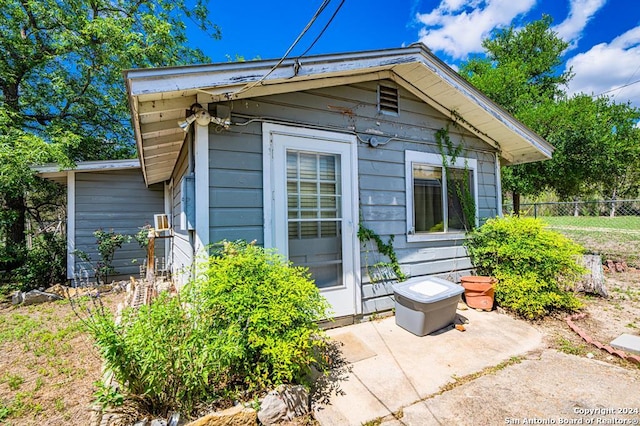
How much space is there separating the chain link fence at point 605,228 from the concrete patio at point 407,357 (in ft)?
15.6

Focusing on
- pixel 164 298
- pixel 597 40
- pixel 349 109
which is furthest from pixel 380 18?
pixel 597 40

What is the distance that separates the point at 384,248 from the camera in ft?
12.1

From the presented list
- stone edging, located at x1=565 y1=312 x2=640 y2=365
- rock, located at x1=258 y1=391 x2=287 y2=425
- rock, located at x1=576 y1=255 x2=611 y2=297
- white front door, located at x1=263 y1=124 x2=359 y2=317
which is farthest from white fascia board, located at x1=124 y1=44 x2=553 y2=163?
rock, located at x1=576 y1=255 x2=611 y2=297

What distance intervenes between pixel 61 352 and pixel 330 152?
151 inches

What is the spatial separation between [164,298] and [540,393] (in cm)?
301

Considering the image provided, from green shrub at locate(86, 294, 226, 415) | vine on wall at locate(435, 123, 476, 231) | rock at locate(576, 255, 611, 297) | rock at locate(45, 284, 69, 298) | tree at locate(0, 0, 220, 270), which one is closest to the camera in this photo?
green shrub at locate(86, 294, 226, 415)

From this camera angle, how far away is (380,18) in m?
3.32

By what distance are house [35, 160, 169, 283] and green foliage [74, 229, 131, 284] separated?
0.13m

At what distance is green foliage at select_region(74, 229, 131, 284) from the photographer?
20.5ft

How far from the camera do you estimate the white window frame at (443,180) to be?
3934mm

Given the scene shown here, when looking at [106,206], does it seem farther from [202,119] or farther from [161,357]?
[161,357]

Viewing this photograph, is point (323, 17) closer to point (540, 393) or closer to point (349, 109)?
point (349, 109)

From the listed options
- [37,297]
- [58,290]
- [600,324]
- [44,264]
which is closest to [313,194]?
[600,324]

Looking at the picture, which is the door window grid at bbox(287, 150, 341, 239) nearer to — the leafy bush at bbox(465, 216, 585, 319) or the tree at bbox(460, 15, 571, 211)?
the leafy bush at bbox(465, 216, 585, 319)
